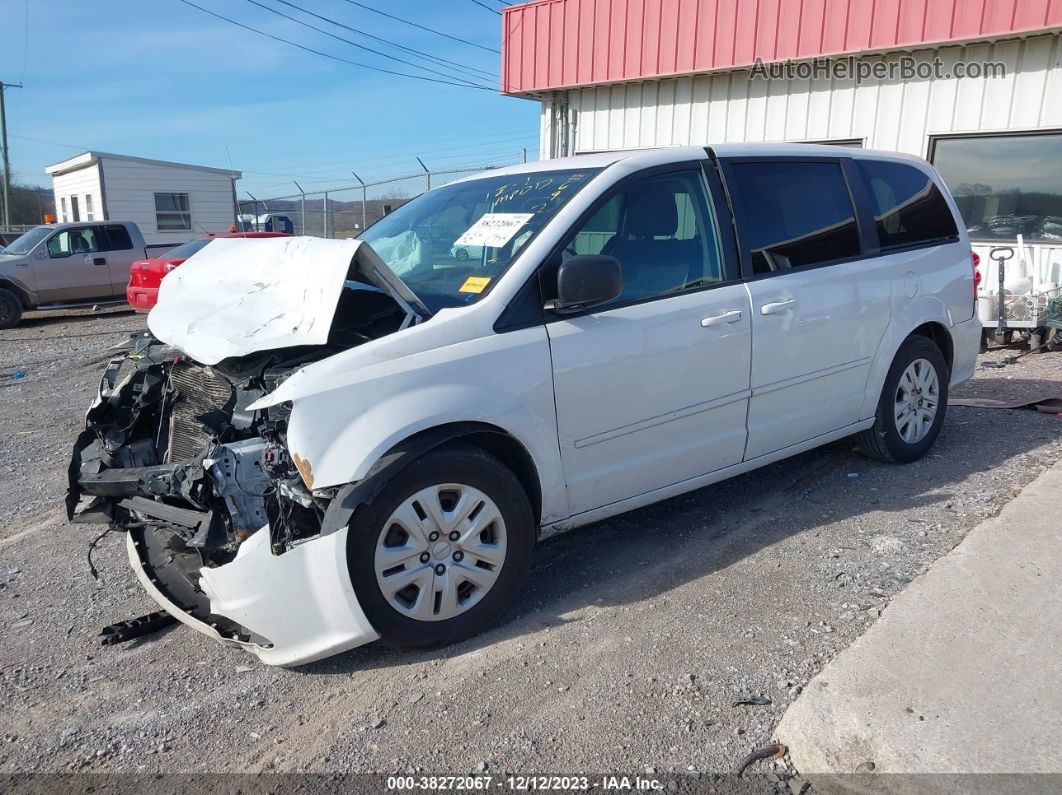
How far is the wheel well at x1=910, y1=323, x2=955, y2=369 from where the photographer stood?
16.7ft

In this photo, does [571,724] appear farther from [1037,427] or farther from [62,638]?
[1037,427]

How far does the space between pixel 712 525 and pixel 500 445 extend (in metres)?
1.55

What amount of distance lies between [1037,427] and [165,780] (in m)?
6.10

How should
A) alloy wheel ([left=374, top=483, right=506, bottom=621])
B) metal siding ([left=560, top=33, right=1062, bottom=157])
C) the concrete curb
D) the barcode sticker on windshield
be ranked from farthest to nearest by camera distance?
metal siding ([left=560, top=33, right=1062, bottom=157])
the barcode sticker on windshield
alloy wheel ([left=374, top=483, right=506, bottom=621])
the concrete curb

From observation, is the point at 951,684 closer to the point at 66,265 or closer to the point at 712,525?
the point at 712,525

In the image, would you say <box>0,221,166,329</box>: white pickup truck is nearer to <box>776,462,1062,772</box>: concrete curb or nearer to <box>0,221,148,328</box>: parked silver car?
A: <box>0,221,148,328</box>: parked silver car

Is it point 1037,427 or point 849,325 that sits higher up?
point 849,325

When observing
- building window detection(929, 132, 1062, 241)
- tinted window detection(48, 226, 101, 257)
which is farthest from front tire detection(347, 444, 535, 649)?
tinted window detection(48, 226, 101, 257)

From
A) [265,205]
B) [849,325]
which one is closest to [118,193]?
[265,205]

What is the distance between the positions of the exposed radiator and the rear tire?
501 inches

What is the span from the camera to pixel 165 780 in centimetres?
256

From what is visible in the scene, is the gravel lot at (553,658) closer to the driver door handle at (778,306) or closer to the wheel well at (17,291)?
the driver door handle at (778,306)

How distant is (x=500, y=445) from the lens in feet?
10.9

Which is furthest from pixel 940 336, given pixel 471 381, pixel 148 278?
pixel 148 278
